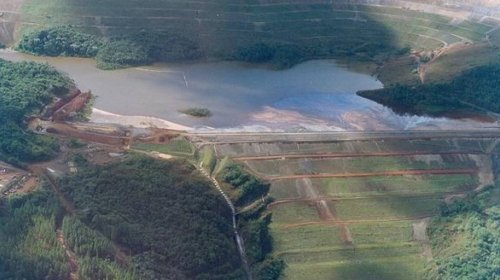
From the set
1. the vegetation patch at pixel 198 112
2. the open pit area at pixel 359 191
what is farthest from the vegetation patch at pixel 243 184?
the vegetation patch at pixel 198 112

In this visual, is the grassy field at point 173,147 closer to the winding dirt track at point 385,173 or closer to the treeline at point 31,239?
the winding dirt track at point 385,173

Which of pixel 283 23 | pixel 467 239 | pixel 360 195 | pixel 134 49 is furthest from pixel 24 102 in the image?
pixel 467 239

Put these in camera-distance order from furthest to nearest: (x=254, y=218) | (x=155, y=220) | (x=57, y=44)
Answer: (x=57, y=44) → (x=254, y=218) → (x=155, y=220)

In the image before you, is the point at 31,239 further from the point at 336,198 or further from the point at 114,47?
the point at 114,47

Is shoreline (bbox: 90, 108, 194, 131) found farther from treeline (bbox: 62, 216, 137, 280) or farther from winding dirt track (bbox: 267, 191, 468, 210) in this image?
treeline (bbox: 62, 216, 137, 280)

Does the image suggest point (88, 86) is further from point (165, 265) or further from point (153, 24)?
point (165, 265)
